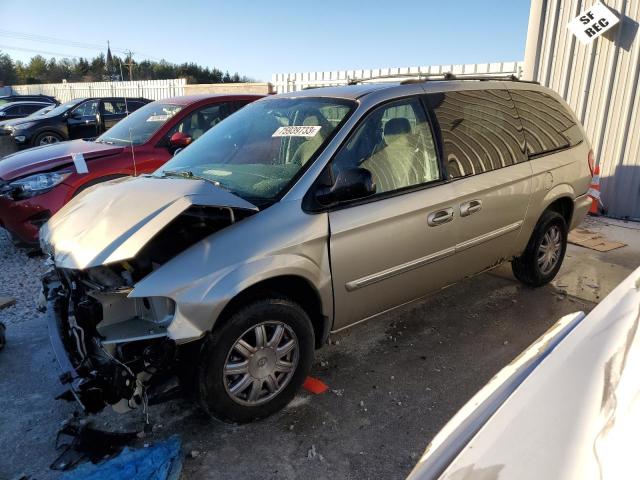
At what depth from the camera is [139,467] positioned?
7.73 feet

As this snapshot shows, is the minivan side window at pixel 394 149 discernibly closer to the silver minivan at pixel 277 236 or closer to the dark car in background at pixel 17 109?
the silver minivan at pixel 277 236

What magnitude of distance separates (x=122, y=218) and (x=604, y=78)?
754 cm

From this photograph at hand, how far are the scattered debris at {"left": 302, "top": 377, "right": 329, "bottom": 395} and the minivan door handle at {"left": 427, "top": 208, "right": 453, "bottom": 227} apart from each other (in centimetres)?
131

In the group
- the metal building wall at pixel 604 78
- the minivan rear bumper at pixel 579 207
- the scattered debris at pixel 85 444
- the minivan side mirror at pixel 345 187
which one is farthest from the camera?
Answer: the metal building wall at pixel 604 78

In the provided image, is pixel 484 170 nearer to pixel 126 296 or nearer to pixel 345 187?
pixel 345 187

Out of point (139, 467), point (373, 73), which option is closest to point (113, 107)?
point (373, 73)

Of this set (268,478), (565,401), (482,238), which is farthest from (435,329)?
(565,401)

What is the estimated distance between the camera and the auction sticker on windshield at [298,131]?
125 inches

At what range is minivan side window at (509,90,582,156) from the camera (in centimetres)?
418

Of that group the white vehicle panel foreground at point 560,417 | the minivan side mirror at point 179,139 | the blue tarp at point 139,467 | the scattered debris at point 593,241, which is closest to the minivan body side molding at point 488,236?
the white vehicle panel foreground at point 560,417

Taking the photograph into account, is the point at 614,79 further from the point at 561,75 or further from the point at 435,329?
the point at 435,329

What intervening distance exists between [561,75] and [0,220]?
8135 millimetres

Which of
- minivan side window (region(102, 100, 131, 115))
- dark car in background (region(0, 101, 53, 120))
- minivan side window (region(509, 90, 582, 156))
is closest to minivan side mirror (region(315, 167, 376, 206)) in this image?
minivan side window (region(509, 90, 582, 156))

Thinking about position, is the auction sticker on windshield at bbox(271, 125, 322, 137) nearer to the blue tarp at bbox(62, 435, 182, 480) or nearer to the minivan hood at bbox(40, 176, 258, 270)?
the minivan hood at bbox(40, 176, 258, 270)
